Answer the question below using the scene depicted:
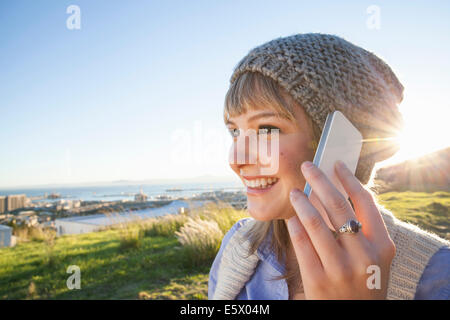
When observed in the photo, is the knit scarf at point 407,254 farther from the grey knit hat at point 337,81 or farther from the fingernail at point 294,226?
the fingernail at point 294,226

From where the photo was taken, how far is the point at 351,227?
1.00 m

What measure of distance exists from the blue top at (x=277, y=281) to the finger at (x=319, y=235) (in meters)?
0.95

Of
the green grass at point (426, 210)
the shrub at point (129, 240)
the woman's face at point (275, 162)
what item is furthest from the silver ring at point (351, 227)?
the shrub at point (129, 240)

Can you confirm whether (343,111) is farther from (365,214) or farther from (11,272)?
(11,272)

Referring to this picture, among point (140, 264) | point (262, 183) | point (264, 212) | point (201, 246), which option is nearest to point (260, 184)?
point (262, 183)

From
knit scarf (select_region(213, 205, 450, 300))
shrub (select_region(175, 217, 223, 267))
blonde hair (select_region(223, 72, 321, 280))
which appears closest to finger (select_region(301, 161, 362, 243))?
blonde hair (select_region(223, 72, 321, 280))

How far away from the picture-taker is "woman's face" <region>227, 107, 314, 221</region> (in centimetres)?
161

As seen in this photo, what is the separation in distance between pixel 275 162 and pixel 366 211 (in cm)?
62

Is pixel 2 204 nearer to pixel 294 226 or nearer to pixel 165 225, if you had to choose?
pixel 165 225

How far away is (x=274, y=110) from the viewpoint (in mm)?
1662

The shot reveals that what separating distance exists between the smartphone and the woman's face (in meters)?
0.20

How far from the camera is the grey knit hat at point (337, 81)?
1646 mm

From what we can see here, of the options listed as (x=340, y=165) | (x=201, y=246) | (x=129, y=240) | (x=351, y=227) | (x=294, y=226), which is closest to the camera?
(x=351, y=227)
